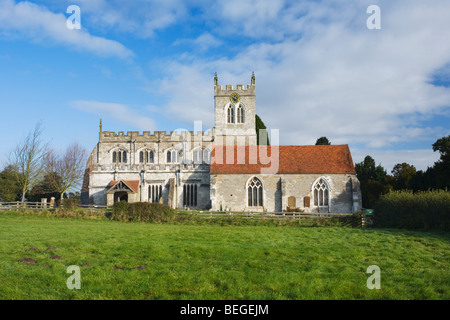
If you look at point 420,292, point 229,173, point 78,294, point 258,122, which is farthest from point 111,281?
point 258,122

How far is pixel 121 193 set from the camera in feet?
109

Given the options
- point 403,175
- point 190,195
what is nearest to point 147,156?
point 190,195

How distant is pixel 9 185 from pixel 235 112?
1016 inches

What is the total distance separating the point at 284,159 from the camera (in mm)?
31516

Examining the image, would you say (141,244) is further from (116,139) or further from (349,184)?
(116,139)

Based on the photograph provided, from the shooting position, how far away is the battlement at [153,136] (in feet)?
127

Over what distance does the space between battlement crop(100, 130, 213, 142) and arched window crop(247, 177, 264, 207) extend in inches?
401

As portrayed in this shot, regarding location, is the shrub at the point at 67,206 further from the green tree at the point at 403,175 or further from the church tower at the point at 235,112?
the green tree at the point at 403,175

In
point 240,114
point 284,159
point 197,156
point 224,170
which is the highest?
point 240,114

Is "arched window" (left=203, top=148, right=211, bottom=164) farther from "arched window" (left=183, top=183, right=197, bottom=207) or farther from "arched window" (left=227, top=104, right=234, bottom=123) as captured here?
"arched window" (left=227, top=104, right=234, bottom=123)

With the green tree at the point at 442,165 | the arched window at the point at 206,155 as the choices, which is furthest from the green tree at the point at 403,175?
the arched window at the point at 206,155

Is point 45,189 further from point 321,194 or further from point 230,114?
point 321,194

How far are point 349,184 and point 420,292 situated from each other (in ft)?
77.2

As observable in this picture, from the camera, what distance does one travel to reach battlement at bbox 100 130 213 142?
3866 centimetres
